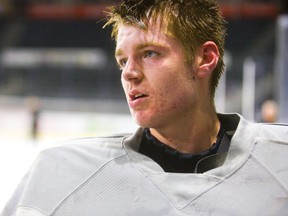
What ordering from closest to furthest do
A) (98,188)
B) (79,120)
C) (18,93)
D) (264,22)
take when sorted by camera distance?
(98,188)
(79,120)
(18,93)
(264,22)

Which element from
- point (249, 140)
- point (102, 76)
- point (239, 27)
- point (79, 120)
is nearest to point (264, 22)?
point (239, 27)

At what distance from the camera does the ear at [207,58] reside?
3.16 feet

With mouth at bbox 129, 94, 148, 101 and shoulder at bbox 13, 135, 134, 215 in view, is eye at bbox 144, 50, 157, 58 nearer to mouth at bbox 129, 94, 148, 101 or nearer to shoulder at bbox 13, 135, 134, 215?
mouth at bbox 129, 94, 148, 101

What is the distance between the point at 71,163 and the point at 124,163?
0.09m

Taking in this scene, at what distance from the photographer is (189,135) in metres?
0.99

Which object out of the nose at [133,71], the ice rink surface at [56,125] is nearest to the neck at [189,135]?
the nose at [133,71]

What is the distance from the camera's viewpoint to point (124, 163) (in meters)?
0.92

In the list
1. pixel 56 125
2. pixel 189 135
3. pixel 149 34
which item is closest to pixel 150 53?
pixel 149 34

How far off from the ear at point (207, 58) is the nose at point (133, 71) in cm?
12

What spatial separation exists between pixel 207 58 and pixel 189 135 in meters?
0.15

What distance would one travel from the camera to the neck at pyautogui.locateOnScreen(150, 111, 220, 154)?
3.21ft

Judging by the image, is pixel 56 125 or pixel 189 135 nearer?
pixel 189 135

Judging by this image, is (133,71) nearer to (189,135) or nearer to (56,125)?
(189,135)

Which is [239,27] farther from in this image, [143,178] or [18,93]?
[143,178]
